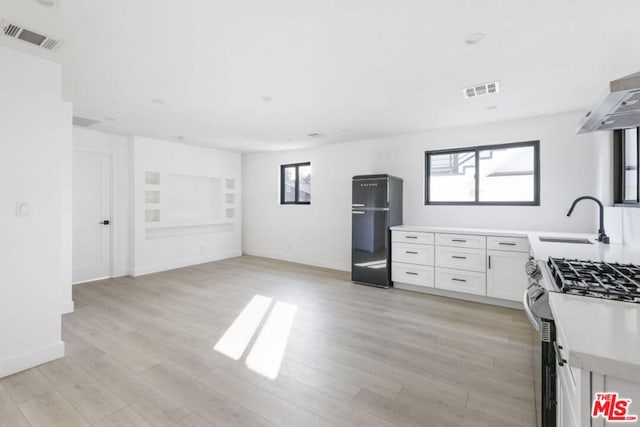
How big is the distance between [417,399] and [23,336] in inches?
120

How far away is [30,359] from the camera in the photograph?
2312mm

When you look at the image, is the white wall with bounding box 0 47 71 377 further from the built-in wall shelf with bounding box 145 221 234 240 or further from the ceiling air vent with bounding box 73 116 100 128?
the built-in wall shelf with bounding box 145 221 234 240

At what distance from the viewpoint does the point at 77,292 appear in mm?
4258

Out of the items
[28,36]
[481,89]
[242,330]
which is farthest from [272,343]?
[481,89]

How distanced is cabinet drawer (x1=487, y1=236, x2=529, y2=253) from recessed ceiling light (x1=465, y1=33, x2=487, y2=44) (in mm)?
2442

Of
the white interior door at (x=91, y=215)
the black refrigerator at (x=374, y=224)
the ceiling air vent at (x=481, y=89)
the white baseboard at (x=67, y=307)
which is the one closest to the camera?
the ceiling air vent at (x=481, y=89)

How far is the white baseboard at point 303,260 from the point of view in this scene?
5738mm

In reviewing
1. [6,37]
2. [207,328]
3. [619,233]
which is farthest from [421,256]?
[6,37]

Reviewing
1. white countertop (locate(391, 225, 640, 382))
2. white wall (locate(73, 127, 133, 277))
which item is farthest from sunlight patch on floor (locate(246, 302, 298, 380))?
white wall (locate(73, 127, 133, 277))

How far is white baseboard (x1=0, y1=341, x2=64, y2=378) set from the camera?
7.23 ft

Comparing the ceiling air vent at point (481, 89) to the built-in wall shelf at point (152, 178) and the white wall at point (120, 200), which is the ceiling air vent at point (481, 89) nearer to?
the built-in wall shelf at point (152, 178)

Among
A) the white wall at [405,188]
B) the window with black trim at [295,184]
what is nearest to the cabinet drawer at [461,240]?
the white wall at [405,188]

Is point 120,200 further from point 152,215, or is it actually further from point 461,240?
point 461,240

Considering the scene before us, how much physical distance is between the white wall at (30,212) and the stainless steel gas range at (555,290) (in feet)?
11.2
